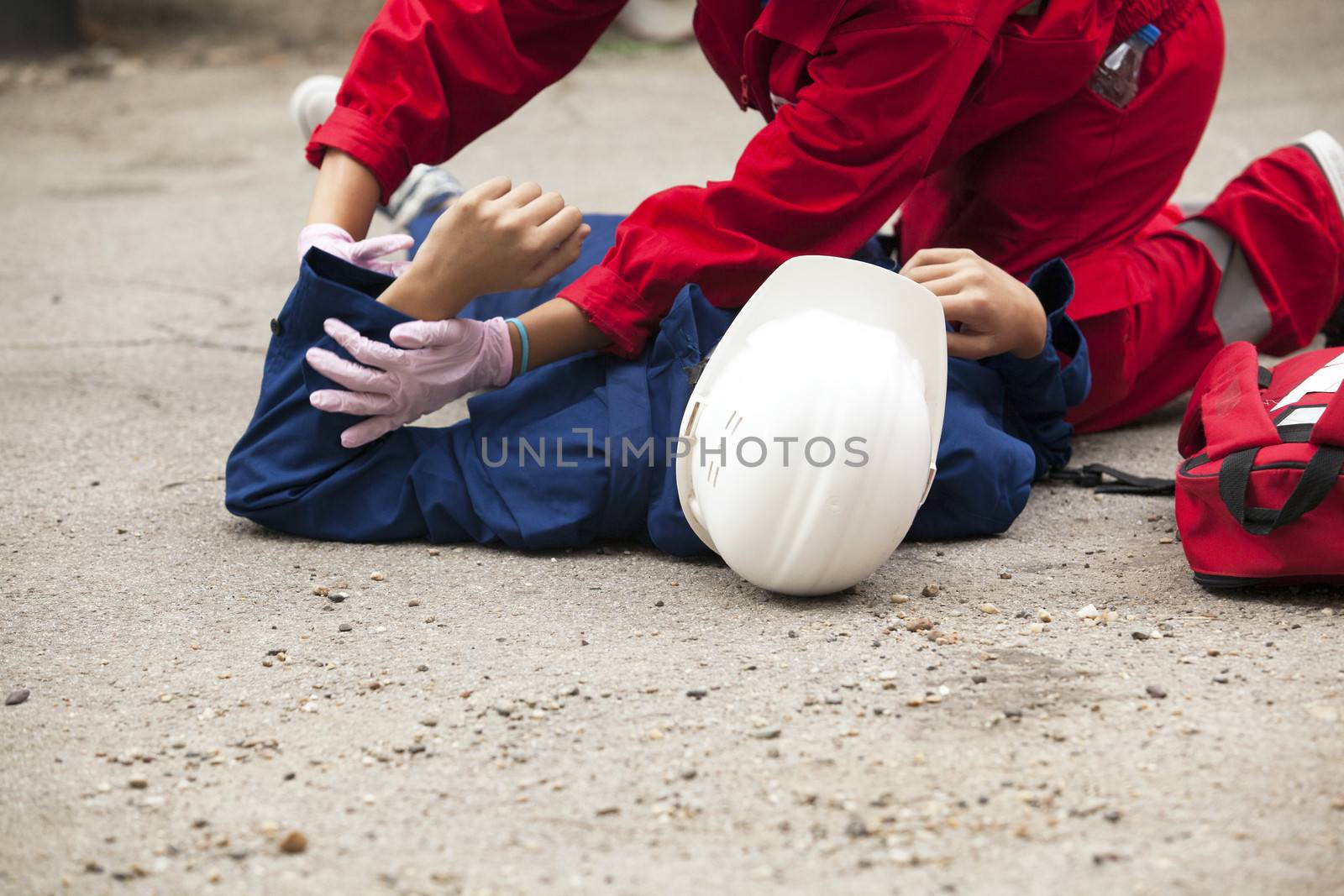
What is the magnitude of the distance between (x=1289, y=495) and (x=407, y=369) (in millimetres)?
966

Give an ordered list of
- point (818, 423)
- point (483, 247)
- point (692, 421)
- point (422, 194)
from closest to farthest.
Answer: point (818, 423), point (692, 421), point (483, 247), point (422, 194)

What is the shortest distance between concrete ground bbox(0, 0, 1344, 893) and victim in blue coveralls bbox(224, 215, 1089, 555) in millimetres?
48

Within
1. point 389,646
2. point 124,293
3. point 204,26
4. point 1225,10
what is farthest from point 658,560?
point 204,26

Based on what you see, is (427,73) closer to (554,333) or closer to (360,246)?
(360,246)

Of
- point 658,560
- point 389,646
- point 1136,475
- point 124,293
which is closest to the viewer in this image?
point 389,646

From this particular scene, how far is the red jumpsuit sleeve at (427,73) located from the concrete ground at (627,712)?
0.54m

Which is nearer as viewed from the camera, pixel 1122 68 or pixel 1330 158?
pixel 1122 68

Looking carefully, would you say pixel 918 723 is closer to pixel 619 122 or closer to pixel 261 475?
pixel 261 475

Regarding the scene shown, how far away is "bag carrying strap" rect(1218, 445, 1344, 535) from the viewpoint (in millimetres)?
1303

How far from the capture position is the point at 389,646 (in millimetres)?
1342

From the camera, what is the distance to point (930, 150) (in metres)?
1.59

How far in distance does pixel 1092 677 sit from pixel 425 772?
0.60 meters

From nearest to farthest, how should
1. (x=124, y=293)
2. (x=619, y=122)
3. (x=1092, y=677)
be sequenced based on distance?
1. (x=1092, y=677)
2. (x=124, y=293)
3. (x=619, y=122)

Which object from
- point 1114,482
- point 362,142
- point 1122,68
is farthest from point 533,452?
point 1122,68
